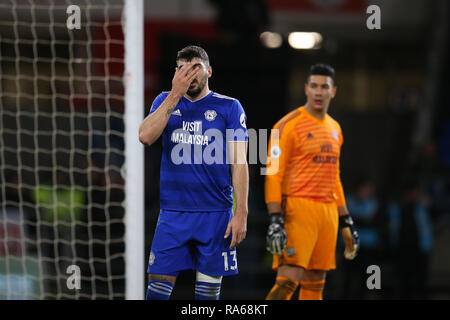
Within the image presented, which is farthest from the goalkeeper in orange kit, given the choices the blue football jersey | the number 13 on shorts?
the blue football jersey

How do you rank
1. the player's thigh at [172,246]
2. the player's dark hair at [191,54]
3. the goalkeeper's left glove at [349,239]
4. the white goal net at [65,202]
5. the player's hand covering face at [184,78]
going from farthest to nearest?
the white goal net at [65,202], the goalkeeper's left glove at [349,239], the player's thigh at [172,246], the player's dark hair at [191,54], the player's hand covering face at [184,78]

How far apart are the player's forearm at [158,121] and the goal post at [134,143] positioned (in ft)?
3.86

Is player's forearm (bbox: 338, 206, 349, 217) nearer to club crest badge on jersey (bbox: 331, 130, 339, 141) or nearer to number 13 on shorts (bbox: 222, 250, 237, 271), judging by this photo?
club crest badge on jersey (bbox: 331, 130, 339, 141)

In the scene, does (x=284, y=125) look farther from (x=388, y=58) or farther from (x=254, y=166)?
(x=388, y=58)

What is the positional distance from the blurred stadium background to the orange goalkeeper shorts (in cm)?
135

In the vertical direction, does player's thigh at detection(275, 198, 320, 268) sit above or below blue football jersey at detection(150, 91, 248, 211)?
below

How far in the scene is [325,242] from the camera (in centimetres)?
493

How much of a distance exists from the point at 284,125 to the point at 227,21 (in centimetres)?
464

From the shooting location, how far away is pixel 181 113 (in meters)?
4.14

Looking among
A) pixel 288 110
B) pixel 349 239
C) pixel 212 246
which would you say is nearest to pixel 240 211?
pixel 212 246

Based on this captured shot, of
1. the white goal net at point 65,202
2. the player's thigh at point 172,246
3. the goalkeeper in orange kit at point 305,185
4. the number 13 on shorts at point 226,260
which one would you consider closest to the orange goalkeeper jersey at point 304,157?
the goalkeeper in orange kit at point 305,185

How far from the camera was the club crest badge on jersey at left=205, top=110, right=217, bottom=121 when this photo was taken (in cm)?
414

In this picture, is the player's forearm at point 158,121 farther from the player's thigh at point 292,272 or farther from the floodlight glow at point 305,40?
the floodlight glow at point 305,40

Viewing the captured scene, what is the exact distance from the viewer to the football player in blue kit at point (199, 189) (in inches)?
161
